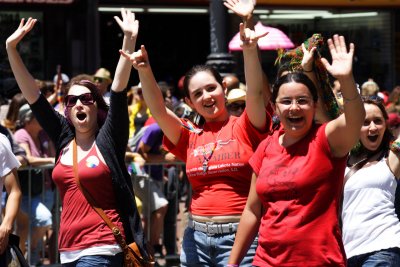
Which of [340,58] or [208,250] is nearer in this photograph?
[340,58]

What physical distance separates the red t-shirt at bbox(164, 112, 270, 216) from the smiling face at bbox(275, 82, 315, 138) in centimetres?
75

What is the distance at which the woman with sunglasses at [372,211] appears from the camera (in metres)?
5.57

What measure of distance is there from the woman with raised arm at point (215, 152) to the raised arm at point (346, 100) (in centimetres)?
76

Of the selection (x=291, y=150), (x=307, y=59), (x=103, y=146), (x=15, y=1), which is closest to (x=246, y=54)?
(x=307, y=59)

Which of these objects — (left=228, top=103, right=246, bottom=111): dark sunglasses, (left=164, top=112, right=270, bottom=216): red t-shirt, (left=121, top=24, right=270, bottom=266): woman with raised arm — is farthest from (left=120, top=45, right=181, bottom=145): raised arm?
(left=228, top=103, right=246, bottom=111): dark sunglasses

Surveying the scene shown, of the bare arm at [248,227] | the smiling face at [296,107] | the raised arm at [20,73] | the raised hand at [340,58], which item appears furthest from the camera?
the raised arm at [20,73]

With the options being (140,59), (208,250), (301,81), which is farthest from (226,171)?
(301,81)

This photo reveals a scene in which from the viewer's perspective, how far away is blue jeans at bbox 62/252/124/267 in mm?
5309

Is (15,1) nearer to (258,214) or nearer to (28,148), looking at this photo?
(28,148)

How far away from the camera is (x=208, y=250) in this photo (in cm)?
523

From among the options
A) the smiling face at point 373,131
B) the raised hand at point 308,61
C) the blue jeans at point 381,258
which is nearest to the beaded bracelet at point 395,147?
the smiling face at point 373,131

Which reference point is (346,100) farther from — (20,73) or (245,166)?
(20,73)

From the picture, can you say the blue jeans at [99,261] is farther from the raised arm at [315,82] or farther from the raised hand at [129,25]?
A: the raised arm at [315,82]

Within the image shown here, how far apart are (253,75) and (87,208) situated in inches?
49.4
